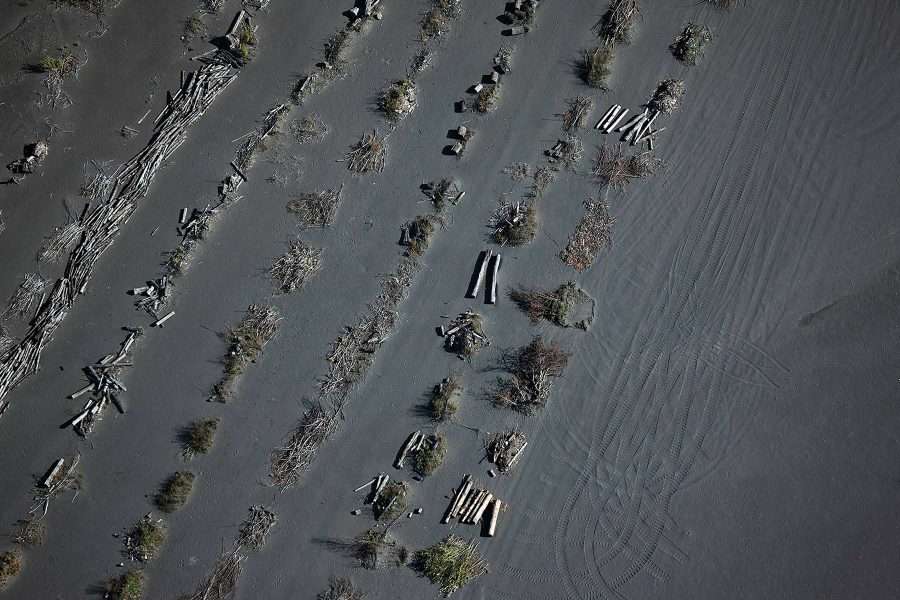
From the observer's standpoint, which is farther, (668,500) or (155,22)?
(155,22)

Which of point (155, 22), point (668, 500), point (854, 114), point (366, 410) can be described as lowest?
point (366, 410)

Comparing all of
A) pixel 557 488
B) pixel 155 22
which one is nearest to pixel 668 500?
pixel 557 488

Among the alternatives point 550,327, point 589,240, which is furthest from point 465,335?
point 589,240

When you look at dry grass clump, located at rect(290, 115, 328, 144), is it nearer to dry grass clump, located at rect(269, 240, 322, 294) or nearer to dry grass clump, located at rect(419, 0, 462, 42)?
dry grass clump, located at rect(269, 240, 322, 294)

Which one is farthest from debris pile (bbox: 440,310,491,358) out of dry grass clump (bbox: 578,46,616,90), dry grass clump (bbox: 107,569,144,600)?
dry grass clump (bbox: 107,569,144,600)

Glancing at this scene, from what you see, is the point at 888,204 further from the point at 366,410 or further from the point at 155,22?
the point at 155,22

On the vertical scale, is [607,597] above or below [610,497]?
below

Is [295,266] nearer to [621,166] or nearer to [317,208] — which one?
[317,208]

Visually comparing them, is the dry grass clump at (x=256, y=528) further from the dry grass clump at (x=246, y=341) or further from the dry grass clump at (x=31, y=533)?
the dry grass clump at (x=31, y=533)
